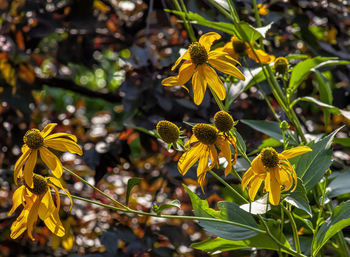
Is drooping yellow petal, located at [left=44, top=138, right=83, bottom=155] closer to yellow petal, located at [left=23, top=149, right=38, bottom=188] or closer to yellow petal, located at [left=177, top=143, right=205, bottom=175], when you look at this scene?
yellow petal, located at [left=23, top=149, right=38, bottom=188]

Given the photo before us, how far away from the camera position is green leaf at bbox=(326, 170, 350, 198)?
1159mm

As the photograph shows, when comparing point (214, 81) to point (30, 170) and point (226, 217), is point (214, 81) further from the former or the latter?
point (30, 170)

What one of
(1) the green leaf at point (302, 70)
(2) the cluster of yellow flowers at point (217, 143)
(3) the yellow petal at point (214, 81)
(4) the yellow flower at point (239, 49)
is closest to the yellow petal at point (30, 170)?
(2) the cluster of yellow flowers at point (217, 143)

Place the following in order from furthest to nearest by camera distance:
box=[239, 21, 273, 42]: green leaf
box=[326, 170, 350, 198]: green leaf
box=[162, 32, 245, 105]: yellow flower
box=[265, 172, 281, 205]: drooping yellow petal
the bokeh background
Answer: the bokeh background
box=[326, 170, 350, 198]: green leaf
box=[239, 21, 273, 42]: green leaf
box=[162, 32, 245, 105]: yellow flower
box=[265, 172, 281, 205]: drooping yellow petal

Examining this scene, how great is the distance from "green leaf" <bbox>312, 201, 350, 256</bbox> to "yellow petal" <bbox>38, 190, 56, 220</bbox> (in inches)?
18.3

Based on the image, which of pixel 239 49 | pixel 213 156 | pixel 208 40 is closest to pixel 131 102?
pixel 239 49

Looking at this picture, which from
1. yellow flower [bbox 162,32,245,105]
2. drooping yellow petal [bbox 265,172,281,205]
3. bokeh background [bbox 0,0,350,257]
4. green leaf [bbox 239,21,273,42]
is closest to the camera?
drooping yellow petal [bbox 265,172,281,205]

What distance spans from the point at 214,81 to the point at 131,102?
822 millimetres

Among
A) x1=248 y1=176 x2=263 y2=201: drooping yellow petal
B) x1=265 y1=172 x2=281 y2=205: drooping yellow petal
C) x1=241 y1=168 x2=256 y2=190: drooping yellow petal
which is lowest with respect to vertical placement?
x1=248 y1=176 x2=263 y2=201: drooping yellow petal

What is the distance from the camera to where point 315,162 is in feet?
3.17

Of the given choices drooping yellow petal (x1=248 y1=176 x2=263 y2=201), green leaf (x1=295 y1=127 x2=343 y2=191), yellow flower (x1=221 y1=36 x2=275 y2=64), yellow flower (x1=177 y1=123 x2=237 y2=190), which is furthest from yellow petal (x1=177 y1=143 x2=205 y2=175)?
yellow flower (x1=221 y1=36 x2=275 y2=64)

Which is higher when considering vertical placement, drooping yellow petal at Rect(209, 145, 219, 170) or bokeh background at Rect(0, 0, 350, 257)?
drooping yellow petal at Rect(209, 145, 219, 170)

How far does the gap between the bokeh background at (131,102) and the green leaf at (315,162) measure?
1.05ft

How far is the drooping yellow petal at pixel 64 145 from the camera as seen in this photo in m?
0.93
